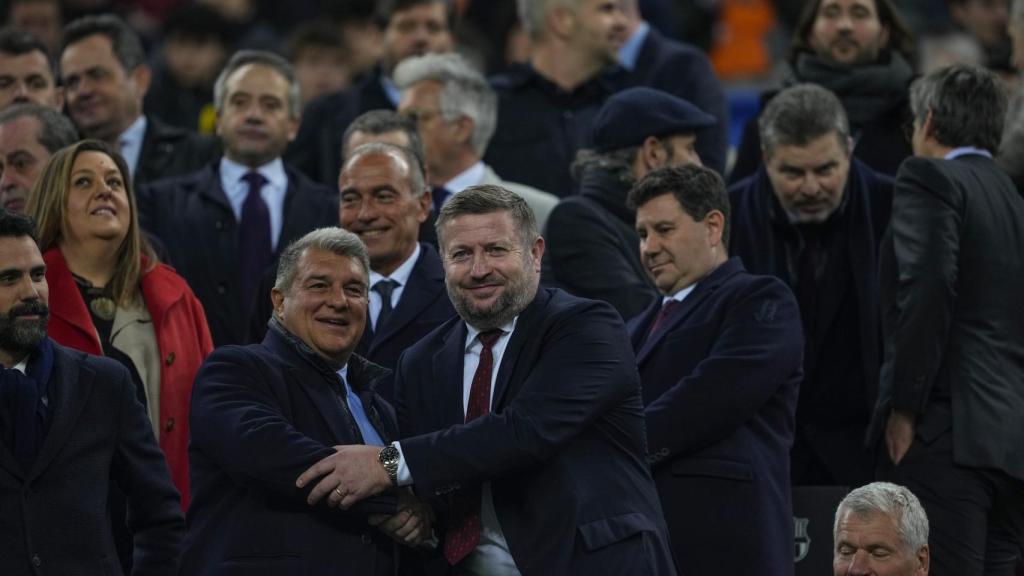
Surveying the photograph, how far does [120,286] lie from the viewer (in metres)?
7.67

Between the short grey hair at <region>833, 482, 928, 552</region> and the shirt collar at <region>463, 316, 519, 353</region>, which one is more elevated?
the shirt collar at <region>463, 316, 519, 353</region>

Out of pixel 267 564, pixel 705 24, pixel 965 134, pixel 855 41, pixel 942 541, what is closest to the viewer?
pixel 267 564

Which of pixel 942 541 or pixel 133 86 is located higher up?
pixel 133 86

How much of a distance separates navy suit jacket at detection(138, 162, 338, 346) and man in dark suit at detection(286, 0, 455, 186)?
3.87ft

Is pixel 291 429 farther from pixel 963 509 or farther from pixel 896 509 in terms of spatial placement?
pixel 963 509

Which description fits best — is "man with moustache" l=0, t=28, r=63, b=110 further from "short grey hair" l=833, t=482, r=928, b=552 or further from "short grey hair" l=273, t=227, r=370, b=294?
"short grey hair" l=833, t=482, r=928, b=552

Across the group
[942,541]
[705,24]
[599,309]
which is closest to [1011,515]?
[942,541]

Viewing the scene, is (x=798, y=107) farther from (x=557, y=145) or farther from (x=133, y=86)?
(x=133, y=86)

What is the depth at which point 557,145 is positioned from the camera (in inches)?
399

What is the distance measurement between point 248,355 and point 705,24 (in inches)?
380

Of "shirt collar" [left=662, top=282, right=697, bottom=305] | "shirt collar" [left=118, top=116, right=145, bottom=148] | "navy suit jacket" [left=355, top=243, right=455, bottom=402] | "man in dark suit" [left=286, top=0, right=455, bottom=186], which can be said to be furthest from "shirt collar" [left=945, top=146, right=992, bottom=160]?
"shirt collar" [left=118, top=116, right=145, bottom=148]

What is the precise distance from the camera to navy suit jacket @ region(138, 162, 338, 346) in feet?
28.9

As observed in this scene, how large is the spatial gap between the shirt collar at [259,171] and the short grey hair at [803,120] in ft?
7.68

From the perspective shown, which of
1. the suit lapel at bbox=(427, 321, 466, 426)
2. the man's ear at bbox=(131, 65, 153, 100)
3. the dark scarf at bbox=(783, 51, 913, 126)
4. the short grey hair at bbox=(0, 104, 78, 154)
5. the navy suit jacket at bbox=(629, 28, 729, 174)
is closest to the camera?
the suit lapel at bbox=(427, 321, 466, 426)
